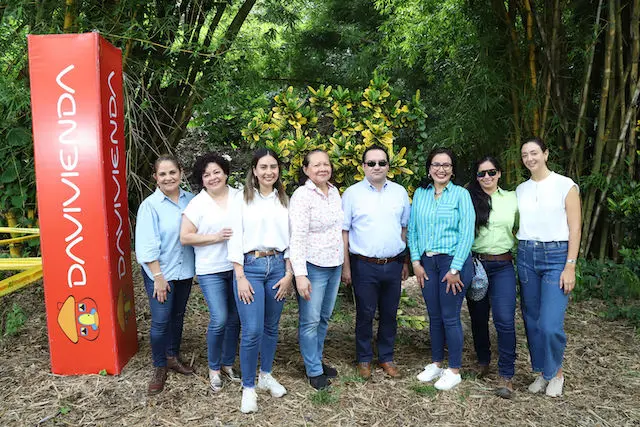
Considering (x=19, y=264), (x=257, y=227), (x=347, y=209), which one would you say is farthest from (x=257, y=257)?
(x=19, y=264)

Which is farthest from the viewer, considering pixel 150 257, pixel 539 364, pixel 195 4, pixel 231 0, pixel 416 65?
pixel 416 65

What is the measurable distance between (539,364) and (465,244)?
0.74 m

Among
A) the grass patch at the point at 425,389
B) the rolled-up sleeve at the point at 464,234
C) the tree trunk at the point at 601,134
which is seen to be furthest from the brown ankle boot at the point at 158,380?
the tree trunk at the point at 601,134

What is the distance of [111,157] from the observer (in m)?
Result: 2.70

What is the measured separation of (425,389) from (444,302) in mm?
450

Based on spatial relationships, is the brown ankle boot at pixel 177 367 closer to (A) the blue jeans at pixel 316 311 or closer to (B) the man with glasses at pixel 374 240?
(A) the blue jeans at pixel 316 311

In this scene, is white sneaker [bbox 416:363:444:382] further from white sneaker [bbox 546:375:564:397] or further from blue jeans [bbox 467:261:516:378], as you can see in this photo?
white sneaker [bbox 546:375:564:397]

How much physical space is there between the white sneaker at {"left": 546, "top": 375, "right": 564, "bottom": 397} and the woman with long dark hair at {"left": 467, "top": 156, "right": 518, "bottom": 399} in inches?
7.1

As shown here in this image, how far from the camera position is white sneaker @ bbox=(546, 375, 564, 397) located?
261 cm

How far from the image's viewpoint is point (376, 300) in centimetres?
270

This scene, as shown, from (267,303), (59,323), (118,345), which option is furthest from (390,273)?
(59,323)

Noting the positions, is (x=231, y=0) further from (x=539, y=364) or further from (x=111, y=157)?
(x=539, y=364)

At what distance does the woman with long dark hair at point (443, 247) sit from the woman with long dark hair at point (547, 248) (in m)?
0.27

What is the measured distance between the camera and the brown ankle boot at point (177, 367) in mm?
2752
